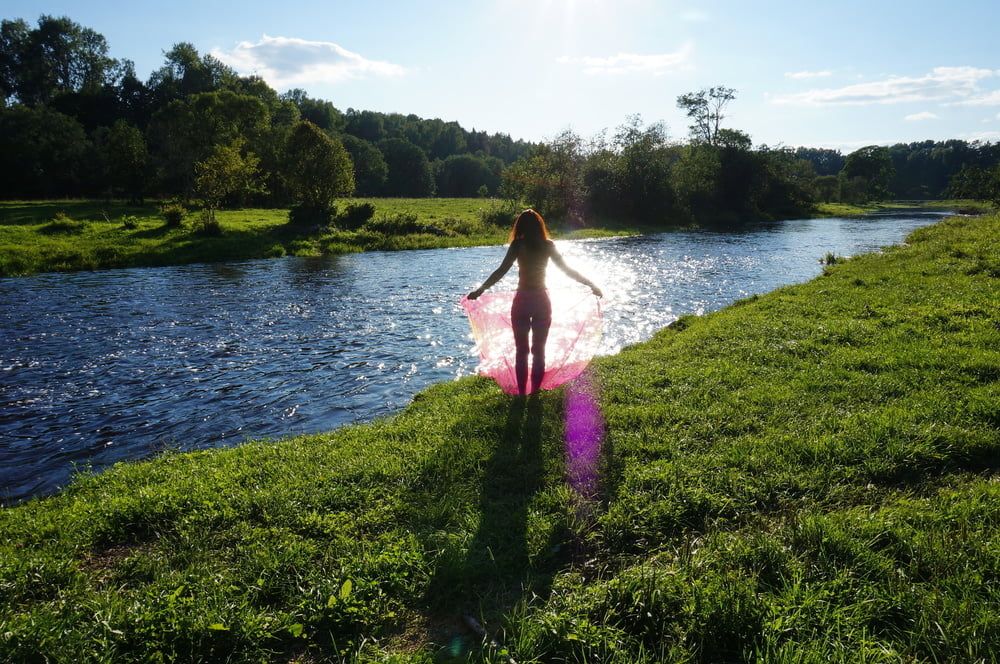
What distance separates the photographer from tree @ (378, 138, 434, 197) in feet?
403

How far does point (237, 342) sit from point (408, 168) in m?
114

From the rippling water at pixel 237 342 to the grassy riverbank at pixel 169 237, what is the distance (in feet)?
9.68

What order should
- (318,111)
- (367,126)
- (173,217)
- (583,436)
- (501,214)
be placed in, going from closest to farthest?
(583,436)
(173,217)
(501,214)
(318,111)
(367,126)

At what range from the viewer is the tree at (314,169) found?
4494cm

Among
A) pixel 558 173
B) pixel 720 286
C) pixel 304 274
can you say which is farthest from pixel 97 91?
pixel 720 286

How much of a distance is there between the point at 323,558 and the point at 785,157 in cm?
11115

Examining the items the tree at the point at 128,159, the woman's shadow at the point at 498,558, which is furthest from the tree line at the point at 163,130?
the woman's shadow at the point at 498,558

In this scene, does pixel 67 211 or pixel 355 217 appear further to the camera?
pixel 355 217

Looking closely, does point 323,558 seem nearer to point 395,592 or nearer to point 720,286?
point 395,592

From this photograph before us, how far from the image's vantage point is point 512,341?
10516 millimetres

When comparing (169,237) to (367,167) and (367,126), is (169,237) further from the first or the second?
(367,126)

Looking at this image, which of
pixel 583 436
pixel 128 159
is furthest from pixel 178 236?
pixel 583 436

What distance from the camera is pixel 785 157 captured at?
97875 millimetres

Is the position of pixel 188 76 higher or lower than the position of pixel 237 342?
higher
